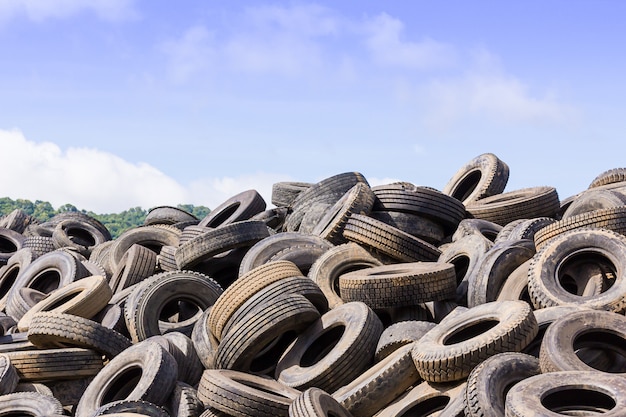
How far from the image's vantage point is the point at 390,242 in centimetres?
1217

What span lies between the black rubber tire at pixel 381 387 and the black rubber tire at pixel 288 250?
4.01 metres

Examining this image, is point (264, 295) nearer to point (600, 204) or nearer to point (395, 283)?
point (395, 283)

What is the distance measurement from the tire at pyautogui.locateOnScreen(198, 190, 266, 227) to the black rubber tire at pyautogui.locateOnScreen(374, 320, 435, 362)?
25.1 feet

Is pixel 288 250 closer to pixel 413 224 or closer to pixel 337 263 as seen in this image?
pixel 337 263

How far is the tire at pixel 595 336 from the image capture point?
347 inches

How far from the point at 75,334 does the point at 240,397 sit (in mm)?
3372

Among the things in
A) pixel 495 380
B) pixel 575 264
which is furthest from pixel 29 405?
pixel 575 264

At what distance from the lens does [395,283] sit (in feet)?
35.2

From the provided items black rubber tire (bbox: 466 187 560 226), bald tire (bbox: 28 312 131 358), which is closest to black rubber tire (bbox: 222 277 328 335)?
bald tire (bbox: 28 312 131 358)

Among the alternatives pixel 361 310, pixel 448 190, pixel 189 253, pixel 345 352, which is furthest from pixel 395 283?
pixel 448 190

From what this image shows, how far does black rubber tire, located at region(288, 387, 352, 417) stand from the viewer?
827 cm

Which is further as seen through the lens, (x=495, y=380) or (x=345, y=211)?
(x=345, y=211)

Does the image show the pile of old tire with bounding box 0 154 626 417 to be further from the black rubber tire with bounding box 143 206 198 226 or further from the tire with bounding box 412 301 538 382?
the black rubber tire with bounding box 143 206 198 226

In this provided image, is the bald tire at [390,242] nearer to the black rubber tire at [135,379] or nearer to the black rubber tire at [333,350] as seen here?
the black rubber tire at [333,350]
